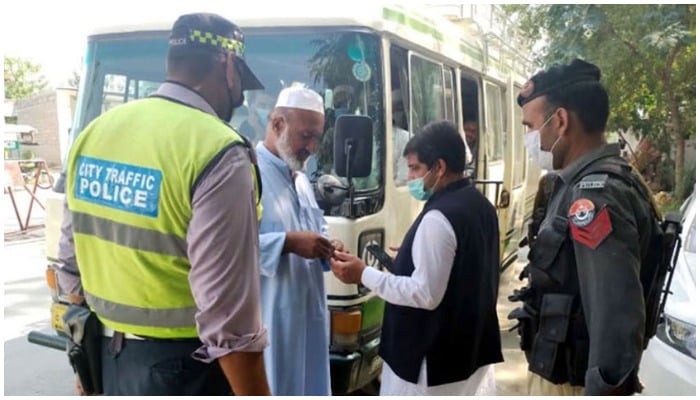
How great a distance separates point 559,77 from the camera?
2.00m

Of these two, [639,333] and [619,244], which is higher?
[619,244]

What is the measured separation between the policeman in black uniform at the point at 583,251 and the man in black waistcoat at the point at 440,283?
300 millimetres

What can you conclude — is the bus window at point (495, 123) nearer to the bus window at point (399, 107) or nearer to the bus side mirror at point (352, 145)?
the bus window at point (399, 107)

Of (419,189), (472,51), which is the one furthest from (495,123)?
(419,189)

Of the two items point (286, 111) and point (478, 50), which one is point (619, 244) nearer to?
point (286, 111)

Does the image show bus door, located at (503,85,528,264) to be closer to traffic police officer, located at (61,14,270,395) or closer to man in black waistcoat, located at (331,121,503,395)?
man in black waistcoat, located at (331,121,503,395)

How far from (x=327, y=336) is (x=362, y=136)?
3.08 feet

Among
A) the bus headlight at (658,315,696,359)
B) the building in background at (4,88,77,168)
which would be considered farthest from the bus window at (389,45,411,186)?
the building in background at (4,88,77,168)

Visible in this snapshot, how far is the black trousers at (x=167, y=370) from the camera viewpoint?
1568 mm

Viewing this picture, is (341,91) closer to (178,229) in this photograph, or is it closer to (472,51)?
(178,229)

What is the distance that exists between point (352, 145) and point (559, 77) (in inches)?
42.6

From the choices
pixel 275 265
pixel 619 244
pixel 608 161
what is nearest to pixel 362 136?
pixel 275 265

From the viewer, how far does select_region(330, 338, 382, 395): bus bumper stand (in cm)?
301

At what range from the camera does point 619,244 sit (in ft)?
5.37
